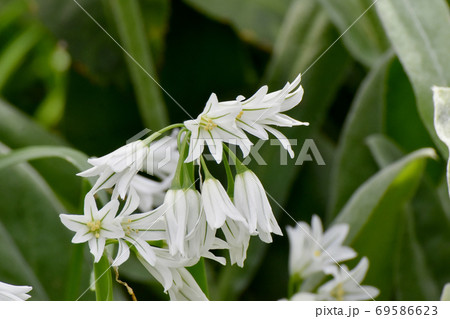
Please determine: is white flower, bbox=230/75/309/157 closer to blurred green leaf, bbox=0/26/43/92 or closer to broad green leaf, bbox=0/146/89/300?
broad green leaf, bbox=0/146/89/300

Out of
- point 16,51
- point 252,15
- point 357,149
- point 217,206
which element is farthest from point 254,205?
point 16,51

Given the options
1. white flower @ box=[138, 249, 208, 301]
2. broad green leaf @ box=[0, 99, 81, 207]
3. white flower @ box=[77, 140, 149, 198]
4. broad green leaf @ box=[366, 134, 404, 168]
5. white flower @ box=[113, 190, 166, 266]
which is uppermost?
broad green leaf @ box=[0, 99, 81, 207]

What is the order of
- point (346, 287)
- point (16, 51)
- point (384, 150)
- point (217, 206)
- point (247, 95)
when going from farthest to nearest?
point (16, 51)
point (247, 95)
point (384, 150)
point (346, 287)
point (217, 206)

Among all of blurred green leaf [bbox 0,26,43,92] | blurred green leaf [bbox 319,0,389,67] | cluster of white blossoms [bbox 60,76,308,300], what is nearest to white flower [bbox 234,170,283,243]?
cluster of white blossoms [bbox 60,76,308,300]

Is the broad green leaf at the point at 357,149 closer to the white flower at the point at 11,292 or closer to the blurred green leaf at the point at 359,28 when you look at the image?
the blurred green leaf at the point at 359,28

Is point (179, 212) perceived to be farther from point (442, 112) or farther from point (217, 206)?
point (442, 112)
